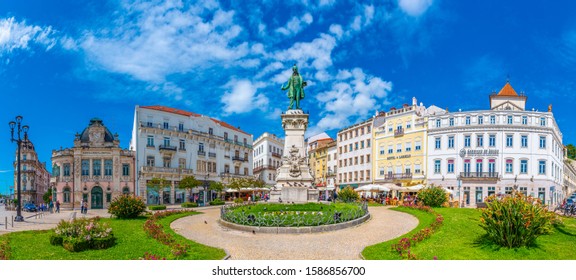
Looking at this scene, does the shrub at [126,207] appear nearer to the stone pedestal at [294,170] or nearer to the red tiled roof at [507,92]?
the stone pedestal at [294,170]

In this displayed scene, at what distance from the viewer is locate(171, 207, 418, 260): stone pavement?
12211mm

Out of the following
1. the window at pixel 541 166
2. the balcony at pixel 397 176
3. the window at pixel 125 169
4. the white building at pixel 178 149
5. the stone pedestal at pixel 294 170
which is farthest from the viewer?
the balcony at pixel 397 176

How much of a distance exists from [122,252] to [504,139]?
49.3 m

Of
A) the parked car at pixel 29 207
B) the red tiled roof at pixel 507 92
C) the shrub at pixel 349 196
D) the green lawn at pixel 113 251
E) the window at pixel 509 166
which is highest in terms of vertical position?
the red tiled roof at pixel 507 92

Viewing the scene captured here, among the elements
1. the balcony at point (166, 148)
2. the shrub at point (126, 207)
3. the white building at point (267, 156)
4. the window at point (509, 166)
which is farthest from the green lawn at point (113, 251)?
the white building at point (267, 156)

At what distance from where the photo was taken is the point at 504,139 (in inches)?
1848

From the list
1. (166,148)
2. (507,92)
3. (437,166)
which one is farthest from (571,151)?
(166,148)

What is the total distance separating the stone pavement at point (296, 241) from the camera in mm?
12211

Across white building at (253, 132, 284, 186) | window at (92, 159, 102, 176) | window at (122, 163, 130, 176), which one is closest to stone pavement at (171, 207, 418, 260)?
window at (122, 163, 130, 176)

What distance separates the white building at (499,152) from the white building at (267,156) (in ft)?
115

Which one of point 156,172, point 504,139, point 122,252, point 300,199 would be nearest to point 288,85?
point 300,199

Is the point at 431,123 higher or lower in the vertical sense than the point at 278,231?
higher

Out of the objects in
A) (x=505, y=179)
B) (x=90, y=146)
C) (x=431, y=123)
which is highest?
(x=431, y=123)

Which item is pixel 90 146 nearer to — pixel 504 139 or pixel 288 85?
pixel 288 85
